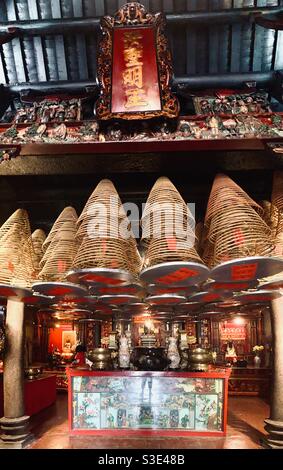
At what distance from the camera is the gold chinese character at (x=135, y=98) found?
12.5ft

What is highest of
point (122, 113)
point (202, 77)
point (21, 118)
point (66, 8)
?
point (66, 8)

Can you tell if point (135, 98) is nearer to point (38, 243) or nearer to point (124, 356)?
point (38, 243)

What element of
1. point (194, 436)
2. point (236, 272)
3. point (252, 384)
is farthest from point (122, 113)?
point (252, 384)

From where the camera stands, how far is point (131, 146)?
3.46 m

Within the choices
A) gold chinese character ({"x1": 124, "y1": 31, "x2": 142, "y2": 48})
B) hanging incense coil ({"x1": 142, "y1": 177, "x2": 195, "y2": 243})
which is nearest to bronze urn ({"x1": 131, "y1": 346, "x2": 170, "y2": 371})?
hanging incense coil ({"x1": 142, "y1": 177, "x2": 195, "y2": 243})

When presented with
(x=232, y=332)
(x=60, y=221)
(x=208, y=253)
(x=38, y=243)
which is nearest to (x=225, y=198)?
(x=208, y=253)

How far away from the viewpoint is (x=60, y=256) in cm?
346

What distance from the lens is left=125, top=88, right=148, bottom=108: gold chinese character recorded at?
12.5 ft

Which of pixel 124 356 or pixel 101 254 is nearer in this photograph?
pixel 101 254

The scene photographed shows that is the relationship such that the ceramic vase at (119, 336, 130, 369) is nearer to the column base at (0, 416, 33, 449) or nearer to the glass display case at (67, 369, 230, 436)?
the glass display case at (67, 369, 230, 436)

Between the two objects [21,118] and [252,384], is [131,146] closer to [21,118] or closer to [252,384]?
[21,118]

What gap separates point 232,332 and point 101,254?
11.4 m

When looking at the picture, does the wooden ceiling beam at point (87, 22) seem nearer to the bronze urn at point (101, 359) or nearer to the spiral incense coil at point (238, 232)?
the spiral incense coil at point (238, 232)

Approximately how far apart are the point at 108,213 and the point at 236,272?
1197mm
